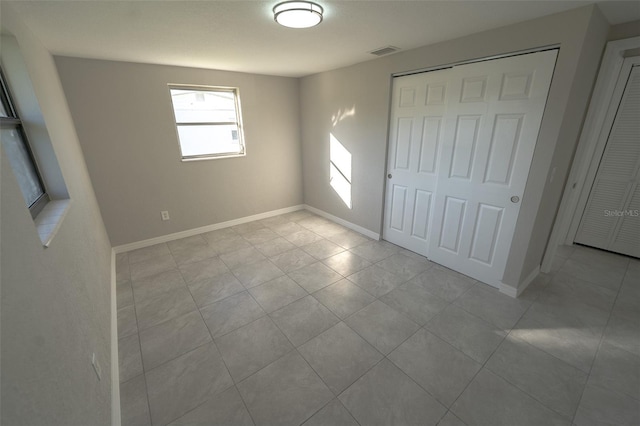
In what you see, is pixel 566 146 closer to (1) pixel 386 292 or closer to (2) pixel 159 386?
(1) pixel 386 292

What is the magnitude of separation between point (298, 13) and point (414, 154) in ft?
6.32

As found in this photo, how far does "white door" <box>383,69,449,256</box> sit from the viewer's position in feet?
9.16

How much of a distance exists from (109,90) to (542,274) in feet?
17.3

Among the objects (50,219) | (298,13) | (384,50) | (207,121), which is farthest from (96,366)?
(384,50)

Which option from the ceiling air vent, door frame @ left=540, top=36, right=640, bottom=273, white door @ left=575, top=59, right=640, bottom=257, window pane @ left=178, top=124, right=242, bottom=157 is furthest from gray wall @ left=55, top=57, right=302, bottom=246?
white door @ left=575, top=59, right=640, bottom=257

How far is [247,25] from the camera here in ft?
6.63

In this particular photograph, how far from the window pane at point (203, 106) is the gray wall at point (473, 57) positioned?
123cm

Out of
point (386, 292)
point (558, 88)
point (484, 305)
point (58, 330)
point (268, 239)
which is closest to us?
point (58, 330)

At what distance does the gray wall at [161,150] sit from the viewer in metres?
3.02

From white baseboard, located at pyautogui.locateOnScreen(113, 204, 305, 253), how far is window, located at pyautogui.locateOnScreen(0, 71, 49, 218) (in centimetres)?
194

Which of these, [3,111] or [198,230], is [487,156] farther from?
[198,230]

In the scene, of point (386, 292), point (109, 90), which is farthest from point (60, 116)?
point (386, 292)

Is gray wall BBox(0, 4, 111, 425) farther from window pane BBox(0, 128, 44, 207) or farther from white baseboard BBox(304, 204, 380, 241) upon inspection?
white baseboard BBox(304, 204, 380, 241)

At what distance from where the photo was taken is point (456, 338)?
203 centimetres
